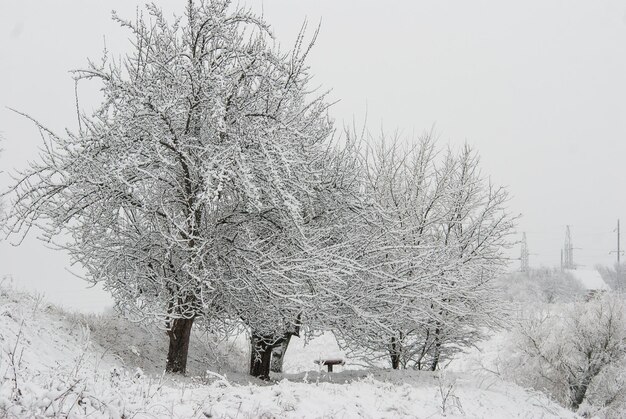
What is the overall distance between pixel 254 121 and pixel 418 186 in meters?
7.86

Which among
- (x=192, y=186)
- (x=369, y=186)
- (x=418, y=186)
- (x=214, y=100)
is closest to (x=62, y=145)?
(x=192, y=186)

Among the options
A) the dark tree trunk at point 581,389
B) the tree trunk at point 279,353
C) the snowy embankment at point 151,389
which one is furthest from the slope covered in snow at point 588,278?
the snowy embankment at point 151,389

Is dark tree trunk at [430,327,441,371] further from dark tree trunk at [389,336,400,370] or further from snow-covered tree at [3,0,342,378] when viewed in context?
snow-covered tree at [3,0,342,378]

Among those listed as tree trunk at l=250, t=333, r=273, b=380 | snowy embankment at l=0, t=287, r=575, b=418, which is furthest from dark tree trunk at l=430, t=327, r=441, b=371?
tree trunk at l=250, t=333, r=273, b=380

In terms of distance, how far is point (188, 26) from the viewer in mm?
10164

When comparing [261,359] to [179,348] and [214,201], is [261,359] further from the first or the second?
[214,201]

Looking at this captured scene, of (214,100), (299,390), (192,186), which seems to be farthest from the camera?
(192,186)

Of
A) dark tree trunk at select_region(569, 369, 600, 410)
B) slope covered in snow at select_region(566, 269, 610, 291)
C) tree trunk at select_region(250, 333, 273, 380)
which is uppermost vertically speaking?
slope covered in snow at select_region(566, 269, 610, 291)

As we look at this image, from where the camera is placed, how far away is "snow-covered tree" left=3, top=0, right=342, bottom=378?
8.95 meters

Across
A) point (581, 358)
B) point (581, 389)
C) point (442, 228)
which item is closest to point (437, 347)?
point (442, 228)

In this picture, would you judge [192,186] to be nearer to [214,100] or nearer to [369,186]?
[214,100]

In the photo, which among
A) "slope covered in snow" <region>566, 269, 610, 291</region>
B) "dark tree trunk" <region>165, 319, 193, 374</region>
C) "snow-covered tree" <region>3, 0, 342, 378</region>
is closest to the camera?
"snow-covered tree" <region>3, 0, 342, 378</region>

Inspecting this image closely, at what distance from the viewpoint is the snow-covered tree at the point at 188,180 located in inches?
352

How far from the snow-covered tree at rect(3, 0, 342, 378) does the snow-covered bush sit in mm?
14960
